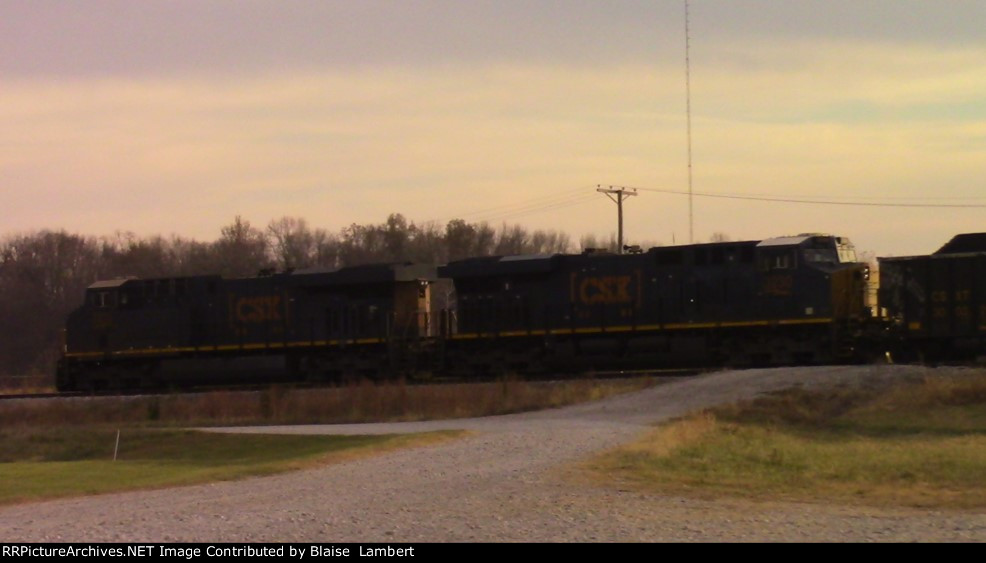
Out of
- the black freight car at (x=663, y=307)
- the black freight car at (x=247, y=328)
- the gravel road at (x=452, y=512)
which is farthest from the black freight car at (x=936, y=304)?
the gravel road at (x=452, y=512)

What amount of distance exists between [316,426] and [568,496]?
48.9 feet

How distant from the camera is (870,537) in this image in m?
10.1

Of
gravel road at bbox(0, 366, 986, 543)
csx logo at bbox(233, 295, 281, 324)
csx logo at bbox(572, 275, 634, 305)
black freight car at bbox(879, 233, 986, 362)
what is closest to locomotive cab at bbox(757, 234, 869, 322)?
black freight car at bbox(879, 233, 986, 362)

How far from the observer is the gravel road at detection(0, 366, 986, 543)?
10453 mm

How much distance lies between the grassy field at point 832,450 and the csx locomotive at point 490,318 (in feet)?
22.3

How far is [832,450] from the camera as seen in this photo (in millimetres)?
18719

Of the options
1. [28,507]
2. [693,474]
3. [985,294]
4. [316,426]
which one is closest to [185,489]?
[28,507]

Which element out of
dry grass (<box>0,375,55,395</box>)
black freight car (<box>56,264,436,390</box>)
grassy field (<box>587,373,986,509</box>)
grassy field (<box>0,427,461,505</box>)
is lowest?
dry grass (<box>0,375,55,395</box>)

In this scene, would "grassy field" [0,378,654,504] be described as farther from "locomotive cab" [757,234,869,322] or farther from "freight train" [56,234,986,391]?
"locomotive cab" [757,234,869,322]

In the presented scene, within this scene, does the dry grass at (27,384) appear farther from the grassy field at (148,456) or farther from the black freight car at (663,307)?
the black freight car at (663,307)

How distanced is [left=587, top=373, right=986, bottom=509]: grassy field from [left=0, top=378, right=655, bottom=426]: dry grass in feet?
19.9

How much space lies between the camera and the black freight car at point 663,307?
31.6 m

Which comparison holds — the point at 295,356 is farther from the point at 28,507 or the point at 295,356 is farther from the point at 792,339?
the point at 28,507

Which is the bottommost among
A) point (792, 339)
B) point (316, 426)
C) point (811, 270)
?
point (316, 426)
